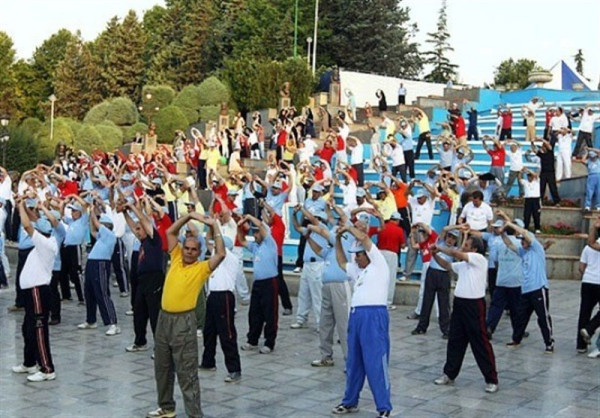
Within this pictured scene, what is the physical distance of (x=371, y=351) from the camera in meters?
7.88

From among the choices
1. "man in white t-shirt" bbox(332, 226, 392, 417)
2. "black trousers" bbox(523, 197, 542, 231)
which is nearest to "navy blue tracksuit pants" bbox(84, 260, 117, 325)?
"man in white t-shirt" bbox(332, 226, 392, 417)

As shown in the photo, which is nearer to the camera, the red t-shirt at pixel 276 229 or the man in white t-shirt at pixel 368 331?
the man in white t-shirt at pixel 368 331

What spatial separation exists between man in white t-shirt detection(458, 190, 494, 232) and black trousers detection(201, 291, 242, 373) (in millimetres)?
5243

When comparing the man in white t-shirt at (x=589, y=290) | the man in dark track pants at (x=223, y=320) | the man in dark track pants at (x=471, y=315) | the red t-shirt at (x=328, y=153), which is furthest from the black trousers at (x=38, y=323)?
the red t-shirt at (x=328, y=153)

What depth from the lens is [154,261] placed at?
1032 cm

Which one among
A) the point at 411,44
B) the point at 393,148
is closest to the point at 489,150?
the point at 393,148

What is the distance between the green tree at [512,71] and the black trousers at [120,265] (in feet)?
195

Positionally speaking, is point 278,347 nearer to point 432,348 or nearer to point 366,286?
point 432,348

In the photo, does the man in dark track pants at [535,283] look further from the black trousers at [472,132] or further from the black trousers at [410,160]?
the black trousers at [472,132]

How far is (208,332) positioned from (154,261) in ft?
3.90

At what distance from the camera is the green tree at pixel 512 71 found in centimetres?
7200

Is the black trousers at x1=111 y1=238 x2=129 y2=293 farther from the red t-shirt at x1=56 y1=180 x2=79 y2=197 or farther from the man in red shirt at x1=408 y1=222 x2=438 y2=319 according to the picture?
the man in red shirt at x1=408 y1=222 x2=438 y2=319

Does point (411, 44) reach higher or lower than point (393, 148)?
higher

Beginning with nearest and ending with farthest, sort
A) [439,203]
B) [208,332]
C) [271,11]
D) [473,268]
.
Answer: [473,268]
[208,332]
[439,203]
[271,11]
